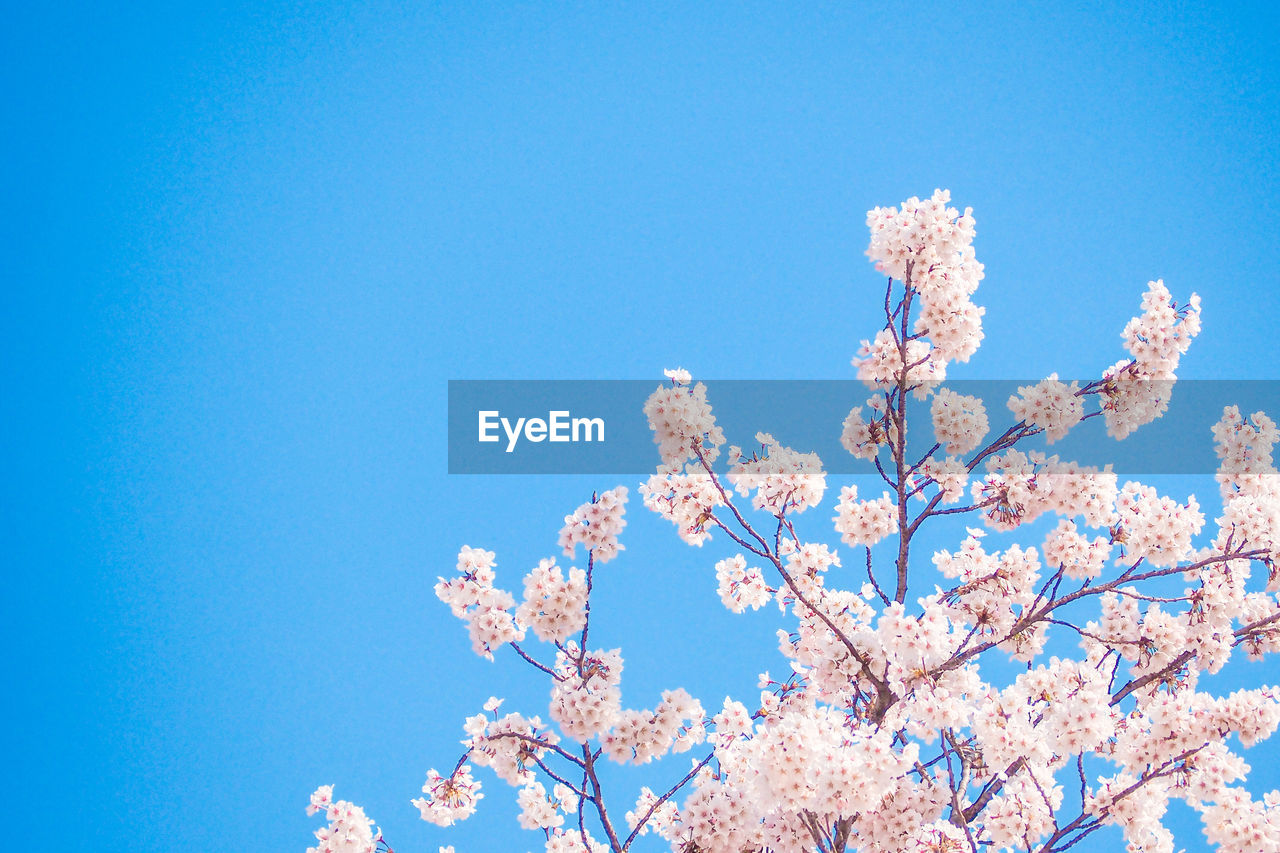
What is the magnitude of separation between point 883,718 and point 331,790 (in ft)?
15.7

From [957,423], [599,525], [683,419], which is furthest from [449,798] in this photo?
[957,423]

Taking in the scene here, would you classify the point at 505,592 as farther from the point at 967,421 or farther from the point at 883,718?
the point at 967,421

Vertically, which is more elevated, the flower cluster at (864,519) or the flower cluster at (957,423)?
the flower cluster at (957,423)

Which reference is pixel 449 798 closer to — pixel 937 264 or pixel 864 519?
pixel 864 519

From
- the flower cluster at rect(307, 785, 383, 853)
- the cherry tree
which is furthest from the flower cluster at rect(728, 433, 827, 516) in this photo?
the flower cluster at rect(307, 785, 383, 853)

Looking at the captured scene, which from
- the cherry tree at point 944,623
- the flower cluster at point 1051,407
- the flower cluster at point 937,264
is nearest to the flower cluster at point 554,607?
the cherry tree at point 944,623

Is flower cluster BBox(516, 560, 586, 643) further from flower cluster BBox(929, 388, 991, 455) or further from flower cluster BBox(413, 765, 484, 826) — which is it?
flower cluster BBox(929, 388, 991, 455)

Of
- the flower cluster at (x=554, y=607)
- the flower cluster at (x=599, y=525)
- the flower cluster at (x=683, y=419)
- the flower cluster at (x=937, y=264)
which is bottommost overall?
the flower cluster at (x=554, y=607)

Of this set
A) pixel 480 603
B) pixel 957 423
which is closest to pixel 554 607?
pixel 480 603

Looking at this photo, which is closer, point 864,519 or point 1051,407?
point 1051,407

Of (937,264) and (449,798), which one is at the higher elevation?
(937,264)

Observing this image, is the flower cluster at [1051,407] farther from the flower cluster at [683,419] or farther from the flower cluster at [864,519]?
the flower cluster at [683,419]

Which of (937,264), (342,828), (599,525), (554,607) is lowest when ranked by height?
(342,828)

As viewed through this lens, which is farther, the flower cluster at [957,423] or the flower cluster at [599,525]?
the flower cluster at [957,423]
